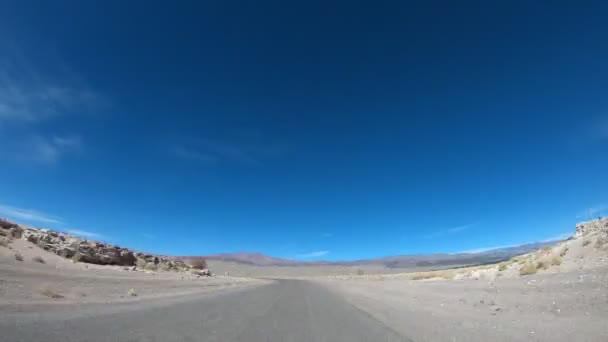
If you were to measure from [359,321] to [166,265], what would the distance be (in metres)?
33.4

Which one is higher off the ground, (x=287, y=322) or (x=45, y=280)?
(x=45, y=280)

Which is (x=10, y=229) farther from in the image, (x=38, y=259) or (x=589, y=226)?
(x=589, y=226)

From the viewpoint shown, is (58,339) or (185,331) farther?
(185,331)

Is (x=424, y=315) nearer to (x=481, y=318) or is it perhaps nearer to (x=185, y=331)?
(x=481, y=318)

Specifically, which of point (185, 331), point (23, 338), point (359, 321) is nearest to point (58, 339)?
point (23, 338)

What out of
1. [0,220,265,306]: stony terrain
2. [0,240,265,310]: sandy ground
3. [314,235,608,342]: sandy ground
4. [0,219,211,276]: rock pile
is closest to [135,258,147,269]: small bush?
[0,219,211,276]: rock pile

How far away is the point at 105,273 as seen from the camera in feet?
67.4

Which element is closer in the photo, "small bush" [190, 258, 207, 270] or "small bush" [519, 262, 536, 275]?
"small bush" [519, 262, 536, 275]

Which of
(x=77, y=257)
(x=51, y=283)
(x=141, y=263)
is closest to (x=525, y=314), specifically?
(x=51, y=283)

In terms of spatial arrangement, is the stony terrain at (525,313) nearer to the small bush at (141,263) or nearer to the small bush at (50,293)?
the small bush at (50,293)

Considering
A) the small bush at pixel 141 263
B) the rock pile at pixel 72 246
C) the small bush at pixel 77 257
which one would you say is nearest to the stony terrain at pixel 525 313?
the small bush at pixel 77 257

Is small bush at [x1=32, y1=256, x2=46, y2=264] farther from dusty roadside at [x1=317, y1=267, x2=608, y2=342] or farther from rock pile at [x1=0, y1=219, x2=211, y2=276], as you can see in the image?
dusty roadside at [x1=317, y1=267, x2=608, y2=342]

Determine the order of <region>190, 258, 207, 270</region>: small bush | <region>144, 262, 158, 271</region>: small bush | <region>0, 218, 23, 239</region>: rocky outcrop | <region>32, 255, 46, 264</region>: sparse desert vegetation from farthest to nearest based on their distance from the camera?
<region>190, 258, 207, 270</region>: small bush < <region>144, 262, 158, 271</region>: small bush < <region>0, 218, 23, 239</region>: rocky outcrop < <region>32, 255, 46, 264</region>: sparse desert vegetation

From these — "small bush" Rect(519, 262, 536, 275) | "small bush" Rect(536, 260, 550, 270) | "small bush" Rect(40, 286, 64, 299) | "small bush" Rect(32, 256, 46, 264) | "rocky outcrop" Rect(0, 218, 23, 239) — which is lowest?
"small bush" Rect(40, 286, 64, 299)
